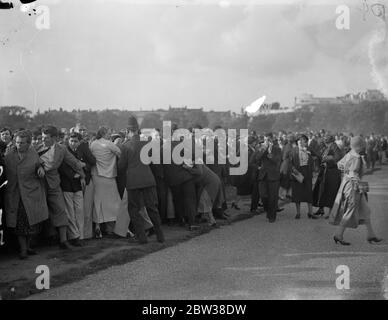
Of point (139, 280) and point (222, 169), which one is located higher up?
point (222, 169)

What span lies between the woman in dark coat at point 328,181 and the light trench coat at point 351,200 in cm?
309

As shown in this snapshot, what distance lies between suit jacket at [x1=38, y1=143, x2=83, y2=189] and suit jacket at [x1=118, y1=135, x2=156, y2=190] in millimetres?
735

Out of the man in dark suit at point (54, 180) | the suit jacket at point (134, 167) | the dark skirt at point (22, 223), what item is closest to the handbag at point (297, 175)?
the suit jacket at point (134, 167)

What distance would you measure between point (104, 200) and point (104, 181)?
32 cm

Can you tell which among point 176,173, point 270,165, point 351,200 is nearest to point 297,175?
point 270,165

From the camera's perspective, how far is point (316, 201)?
41.1ft

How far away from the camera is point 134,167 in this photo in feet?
28.5

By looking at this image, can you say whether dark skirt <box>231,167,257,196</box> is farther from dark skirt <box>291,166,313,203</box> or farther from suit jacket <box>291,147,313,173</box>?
dark skirt <box>291,166,313,203</box>

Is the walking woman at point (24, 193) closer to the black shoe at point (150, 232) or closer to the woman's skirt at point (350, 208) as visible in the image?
the black shoe at point (150, 232)

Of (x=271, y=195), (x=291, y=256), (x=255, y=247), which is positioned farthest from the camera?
(x=271, y=195)

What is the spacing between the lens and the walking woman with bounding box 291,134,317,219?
39.4 ft
